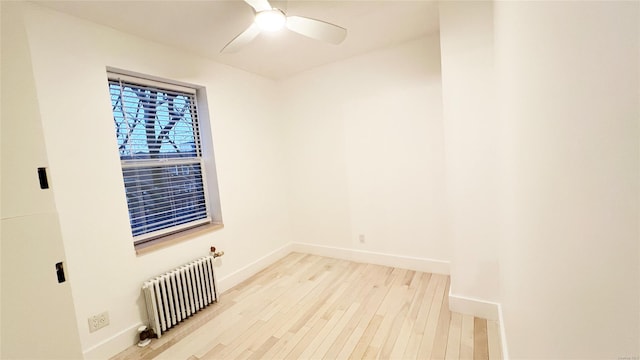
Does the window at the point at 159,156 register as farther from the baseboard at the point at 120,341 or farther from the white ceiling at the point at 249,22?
the baseboard at the point at 120,341

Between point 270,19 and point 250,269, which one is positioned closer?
point 270,19

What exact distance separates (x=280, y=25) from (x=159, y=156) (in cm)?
170

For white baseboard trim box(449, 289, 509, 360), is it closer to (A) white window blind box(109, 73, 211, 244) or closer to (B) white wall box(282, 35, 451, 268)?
(B) white wall box(282, 35, 451, 268)

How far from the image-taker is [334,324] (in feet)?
6.82

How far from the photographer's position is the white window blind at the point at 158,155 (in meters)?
2.19

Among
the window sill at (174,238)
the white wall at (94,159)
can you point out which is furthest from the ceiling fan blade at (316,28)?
the window sill at (174,238)

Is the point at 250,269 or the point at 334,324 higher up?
the point at 250,269

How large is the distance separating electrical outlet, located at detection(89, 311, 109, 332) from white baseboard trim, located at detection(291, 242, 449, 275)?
221cm

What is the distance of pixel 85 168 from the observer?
1820 millimetres

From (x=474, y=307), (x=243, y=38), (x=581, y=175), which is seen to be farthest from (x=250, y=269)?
(x=581, y=175)

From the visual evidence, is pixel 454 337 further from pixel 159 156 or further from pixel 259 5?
pixel 159 156

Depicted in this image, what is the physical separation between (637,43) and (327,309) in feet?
7.95

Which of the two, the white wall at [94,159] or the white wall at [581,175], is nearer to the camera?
the white wall at [581,175]

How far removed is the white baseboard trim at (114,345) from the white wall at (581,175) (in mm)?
2594
